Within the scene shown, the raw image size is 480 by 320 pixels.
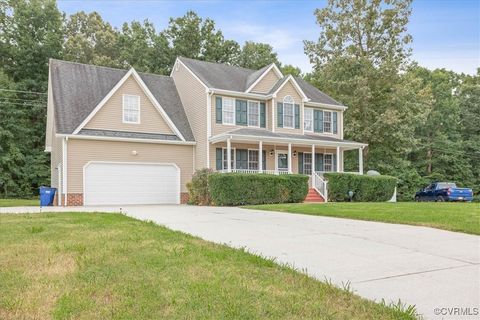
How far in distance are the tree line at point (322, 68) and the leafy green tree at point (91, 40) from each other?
168mm

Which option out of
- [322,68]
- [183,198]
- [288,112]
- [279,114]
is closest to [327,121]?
[288,112]

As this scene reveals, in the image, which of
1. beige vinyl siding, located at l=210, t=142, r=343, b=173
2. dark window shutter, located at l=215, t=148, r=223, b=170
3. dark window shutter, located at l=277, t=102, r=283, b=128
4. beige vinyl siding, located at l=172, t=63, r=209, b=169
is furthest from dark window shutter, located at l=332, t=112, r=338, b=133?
beige vinyl siding, located at l=172, t=63, r=209, b=169

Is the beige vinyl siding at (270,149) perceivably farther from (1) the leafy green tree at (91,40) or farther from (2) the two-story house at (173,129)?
(1) the leafy green tree at (91,40)

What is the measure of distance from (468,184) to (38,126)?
37785 millimetres

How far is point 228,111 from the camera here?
74.3 ft

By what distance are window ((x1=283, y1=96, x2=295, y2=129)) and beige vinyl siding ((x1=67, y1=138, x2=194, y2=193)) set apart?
5779mm


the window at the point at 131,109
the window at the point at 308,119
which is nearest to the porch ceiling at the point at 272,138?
the window at the point at 308,119

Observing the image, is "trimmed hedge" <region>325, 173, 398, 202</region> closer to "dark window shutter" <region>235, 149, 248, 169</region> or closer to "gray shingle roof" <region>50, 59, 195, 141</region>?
"dark window shutter" <region>235, 149, 248, 169</region>

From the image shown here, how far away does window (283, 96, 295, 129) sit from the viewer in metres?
23.9

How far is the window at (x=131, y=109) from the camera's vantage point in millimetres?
20839

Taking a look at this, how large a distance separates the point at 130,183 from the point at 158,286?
16.9 m

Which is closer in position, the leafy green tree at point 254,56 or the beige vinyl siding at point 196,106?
the beige vinyl siding at point 196,106

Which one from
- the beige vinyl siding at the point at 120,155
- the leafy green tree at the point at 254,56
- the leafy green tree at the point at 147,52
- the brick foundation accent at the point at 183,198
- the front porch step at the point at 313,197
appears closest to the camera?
the beige vinyl siding at the point at 120,155

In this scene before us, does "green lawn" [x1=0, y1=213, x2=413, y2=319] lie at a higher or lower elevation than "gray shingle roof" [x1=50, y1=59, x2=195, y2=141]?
lower
